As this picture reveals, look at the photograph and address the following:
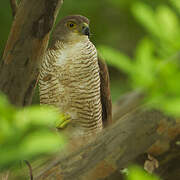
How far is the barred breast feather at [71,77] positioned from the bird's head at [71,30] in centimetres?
4

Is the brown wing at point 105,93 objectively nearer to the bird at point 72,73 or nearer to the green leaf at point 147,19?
the bird at point 72,73

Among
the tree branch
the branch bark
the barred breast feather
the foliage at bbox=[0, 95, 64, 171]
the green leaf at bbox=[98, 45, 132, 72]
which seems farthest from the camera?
the barred breast feather

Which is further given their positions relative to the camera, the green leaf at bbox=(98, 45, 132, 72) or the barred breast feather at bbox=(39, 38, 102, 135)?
the barred breast feather at bbox=(39, 38, 102, 135)

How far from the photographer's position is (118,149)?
167 cm

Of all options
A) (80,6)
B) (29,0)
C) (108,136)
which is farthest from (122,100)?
(29,0)

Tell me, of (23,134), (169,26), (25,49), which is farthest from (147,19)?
(25,49)

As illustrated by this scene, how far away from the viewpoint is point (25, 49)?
1.56 meters

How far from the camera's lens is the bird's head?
2744 mm

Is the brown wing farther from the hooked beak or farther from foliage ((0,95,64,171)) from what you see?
foliage ((0,95,64,171))

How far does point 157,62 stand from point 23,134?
33 cm

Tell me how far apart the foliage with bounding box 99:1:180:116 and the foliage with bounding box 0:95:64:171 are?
0.20 m

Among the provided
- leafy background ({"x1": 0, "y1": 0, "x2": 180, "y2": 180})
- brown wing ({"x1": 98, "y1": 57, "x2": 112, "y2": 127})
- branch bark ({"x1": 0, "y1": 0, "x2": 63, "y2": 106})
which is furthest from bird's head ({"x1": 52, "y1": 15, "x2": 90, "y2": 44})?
leafy background ({"x1": 0, "y1": 0, "x2": 180, "y2": 180})

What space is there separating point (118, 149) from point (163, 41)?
0.87m

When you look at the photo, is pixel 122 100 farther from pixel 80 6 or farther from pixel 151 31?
pixel 151 31
